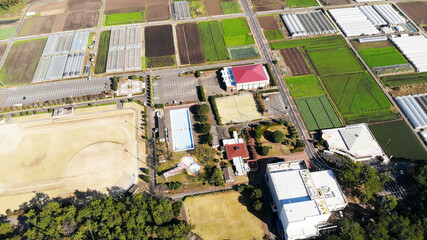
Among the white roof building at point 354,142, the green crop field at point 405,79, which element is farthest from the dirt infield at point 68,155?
the green crop field at point 405,79

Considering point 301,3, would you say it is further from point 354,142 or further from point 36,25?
point 36,25

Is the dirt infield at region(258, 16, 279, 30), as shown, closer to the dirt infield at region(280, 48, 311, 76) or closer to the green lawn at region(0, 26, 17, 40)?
the dirt infield at region(280, 48, 311, 76)

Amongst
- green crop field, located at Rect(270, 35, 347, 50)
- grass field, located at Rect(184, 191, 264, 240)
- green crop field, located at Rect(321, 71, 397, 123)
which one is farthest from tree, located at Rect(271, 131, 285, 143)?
green crop field, located at Rect(270, 35, 347, 50)

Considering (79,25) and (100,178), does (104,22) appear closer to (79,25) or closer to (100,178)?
(79,25)

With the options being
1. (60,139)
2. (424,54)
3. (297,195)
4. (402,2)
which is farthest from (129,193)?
(402,2)

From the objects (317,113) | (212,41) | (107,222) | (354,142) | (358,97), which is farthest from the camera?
(212,41)

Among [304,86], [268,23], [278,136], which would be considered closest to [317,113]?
[304,86]
